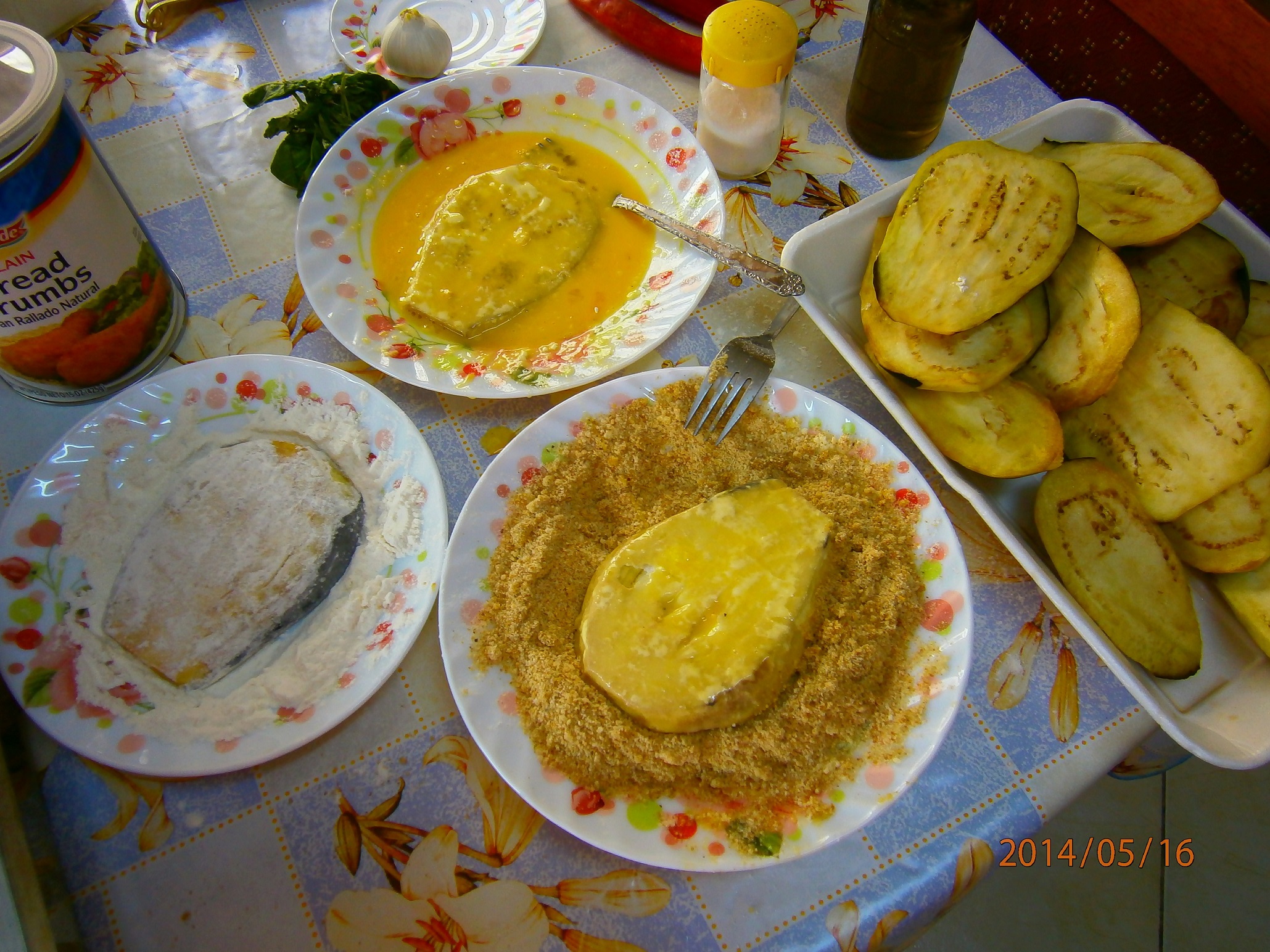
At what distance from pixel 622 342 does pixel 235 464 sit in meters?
0.54

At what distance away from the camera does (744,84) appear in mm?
1194

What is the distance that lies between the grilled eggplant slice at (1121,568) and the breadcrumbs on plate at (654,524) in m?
0.17

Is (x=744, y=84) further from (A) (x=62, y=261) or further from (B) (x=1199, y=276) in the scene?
(A) (x=62, y=261)

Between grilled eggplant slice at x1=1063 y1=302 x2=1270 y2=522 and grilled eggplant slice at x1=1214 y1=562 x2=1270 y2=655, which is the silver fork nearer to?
grilled eggplant slice at x1=1063 y1=302 x2=1270 y2=522

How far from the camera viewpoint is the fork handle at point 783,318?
1139mm

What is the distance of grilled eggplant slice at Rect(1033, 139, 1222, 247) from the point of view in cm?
97

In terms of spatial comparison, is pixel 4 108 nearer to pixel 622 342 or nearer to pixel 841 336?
pixel 622 342

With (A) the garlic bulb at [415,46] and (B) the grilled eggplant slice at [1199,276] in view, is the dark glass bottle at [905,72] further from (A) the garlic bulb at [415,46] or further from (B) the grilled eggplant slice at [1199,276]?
(A) the garlic bulb at [415,46]

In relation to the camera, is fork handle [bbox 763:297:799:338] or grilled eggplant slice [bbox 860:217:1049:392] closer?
grilled eggplant slice [bbox 860:217:1049:392]

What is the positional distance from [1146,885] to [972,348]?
159 centimetres

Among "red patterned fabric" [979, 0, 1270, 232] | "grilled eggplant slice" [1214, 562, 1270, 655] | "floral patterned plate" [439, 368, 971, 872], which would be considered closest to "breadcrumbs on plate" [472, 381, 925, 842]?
"floral patterned plate" [439, 368, 971, 872]

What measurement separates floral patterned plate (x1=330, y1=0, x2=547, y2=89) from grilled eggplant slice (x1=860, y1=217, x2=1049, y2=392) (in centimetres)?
97
